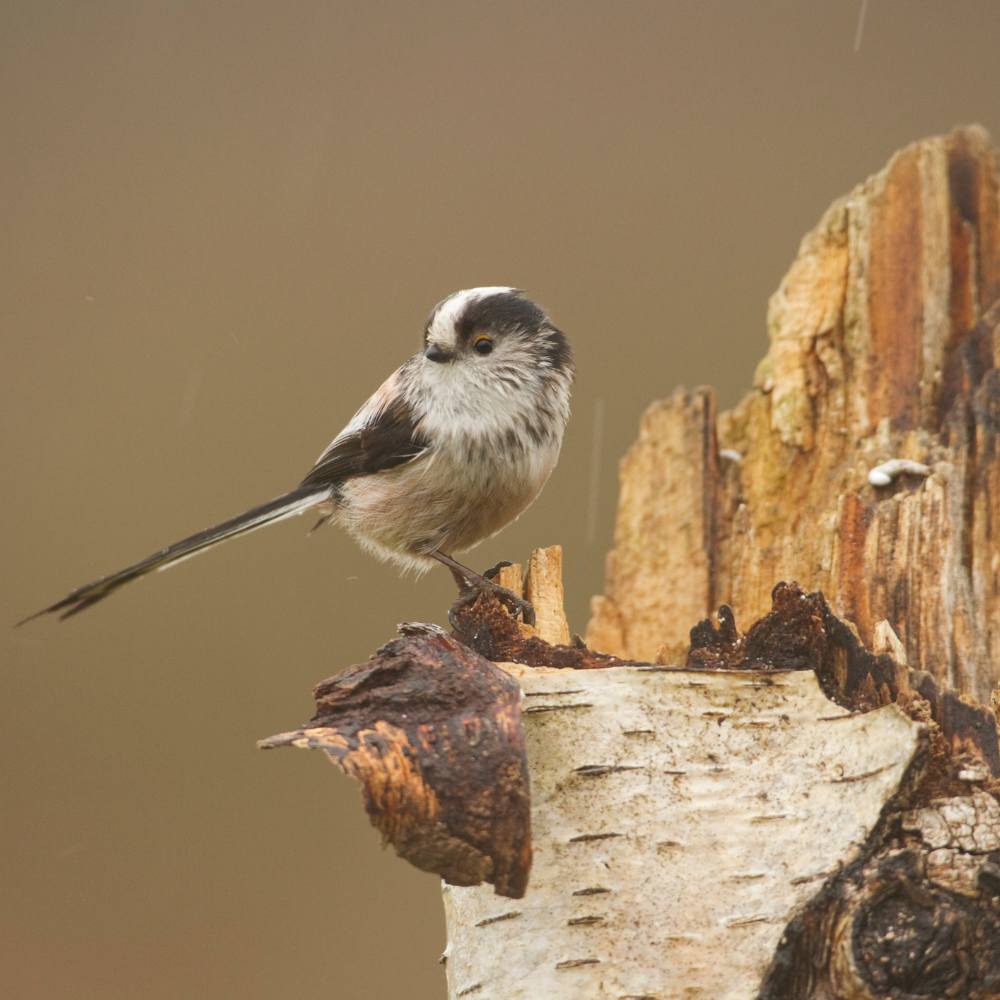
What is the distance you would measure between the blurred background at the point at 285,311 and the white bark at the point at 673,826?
2855 millimetres

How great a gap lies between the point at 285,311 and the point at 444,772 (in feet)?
13.3

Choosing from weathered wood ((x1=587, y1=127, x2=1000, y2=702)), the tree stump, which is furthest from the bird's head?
the tree stump

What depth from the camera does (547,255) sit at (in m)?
5.53

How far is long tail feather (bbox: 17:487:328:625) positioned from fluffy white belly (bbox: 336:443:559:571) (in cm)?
14

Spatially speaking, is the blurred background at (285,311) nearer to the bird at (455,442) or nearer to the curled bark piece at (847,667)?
the bird at (455,442)

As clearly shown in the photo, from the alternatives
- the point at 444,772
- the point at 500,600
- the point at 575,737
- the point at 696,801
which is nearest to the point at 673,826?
the point at 696,801

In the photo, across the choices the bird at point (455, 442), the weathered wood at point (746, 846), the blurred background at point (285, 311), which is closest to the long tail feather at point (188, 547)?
the bird at point (455, 442)

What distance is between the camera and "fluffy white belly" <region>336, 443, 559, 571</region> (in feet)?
9.57

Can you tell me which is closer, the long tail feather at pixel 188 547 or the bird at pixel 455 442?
the long tail feather at pixel 188 547

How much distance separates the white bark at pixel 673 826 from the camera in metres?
1.73

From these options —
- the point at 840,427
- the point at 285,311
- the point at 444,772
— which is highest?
the point at 285,311

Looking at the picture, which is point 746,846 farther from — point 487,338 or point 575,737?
point 487,338

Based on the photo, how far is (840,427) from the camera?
2979 mm

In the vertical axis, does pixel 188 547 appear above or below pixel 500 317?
below
